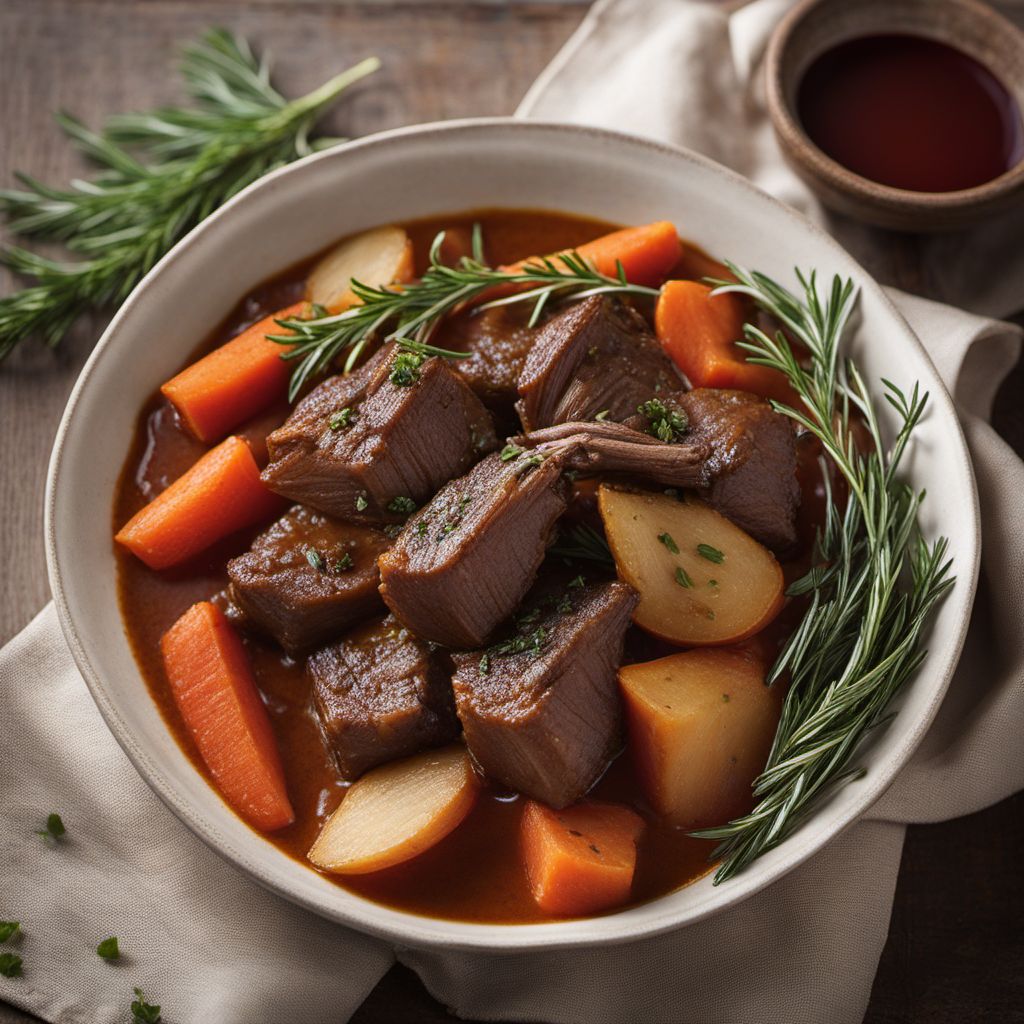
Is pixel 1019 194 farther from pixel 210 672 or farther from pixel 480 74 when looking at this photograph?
pixel 210 672

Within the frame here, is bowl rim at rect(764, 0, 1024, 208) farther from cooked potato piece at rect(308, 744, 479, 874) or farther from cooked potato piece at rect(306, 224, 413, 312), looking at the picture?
→ cooked potato piece at rect(308, 744, 479, 874)

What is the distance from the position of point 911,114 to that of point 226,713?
3.02 metres

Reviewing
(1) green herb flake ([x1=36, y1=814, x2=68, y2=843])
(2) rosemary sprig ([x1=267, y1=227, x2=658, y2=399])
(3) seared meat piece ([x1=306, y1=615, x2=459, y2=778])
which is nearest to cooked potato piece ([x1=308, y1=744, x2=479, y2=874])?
(3) seared meat piece ([x1=306, y1=615, x2=459, y2=778])

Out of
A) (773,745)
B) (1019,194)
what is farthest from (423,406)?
(1019,194)

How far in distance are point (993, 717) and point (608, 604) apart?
1.29 m

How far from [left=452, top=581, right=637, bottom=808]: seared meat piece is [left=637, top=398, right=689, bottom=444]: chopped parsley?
481 mm

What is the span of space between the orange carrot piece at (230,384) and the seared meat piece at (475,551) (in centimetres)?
74

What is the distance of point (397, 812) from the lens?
9.81ft

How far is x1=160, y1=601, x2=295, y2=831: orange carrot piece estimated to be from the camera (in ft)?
10.1

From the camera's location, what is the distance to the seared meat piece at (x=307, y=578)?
3.09 meters

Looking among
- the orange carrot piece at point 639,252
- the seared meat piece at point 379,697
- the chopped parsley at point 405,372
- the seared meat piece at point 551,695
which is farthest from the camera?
the orange carrot piece at point 639,252

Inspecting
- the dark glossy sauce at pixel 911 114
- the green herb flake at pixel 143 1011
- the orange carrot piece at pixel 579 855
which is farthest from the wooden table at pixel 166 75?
the orange carrot piece at pixel 579 855

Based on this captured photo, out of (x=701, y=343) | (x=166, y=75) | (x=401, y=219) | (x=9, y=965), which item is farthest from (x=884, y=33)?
(x=9, y=965)

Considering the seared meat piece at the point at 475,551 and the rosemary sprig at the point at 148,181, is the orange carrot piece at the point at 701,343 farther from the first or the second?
the rosemary sprig at the point at 148,181
